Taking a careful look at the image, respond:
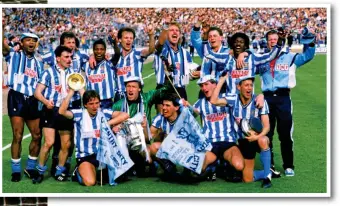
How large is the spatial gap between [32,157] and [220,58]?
1894 millimetres

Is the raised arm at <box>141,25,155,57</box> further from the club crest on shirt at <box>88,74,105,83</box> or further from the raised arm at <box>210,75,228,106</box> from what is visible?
the raised arm at <box>210,75,228,106</box>

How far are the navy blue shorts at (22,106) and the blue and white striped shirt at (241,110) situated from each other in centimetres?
168

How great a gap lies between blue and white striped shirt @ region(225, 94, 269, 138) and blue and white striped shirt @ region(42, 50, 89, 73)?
132cm

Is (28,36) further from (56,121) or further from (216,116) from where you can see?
(216,116)

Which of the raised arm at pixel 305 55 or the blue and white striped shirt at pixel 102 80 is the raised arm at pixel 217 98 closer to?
the raised arm at pixel 305 55

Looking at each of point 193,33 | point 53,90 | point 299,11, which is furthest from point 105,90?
point 299,11

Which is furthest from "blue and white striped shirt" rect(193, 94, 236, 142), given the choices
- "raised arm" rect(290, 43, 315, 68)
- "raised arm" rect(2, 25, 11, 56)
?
"raised arm" rect(2, 25, 11, 56)

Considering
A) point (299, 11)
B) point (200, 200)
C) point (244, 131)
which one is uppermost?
point (299, 11)

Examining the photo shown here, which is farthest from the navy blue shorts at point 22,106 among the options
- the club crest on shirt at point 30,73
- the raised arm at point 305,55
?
the raised arm at point 305,55

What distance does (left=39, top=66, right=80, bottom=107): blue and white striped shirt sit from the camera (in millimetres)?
6824

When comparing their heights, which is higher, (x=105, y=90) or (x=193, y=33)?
(x=193, y=33)

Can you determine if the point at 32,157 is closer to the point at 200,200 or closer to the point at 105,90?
the point at 105,90

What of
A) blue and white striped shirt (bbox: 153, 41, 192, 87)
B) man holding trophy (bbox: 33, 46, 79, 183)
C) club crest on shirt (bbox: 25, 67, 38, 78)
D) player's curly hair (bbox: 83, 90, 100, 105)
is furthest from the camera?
blue and white striped shirt (bbox: 153, 41, 192, 87)
